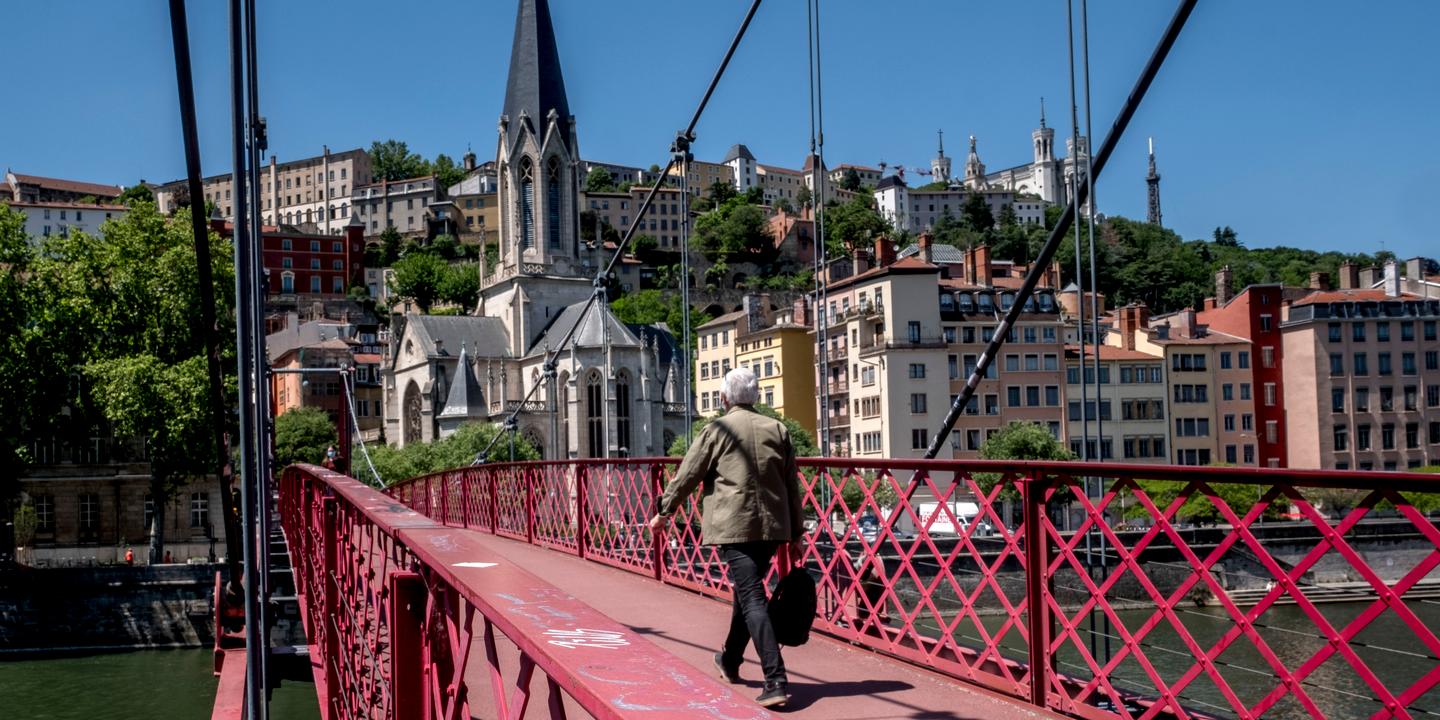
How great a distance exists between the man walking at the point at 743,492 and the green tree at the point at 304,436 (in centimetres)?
6709

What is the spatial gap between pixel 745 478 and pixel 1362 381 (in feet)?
213

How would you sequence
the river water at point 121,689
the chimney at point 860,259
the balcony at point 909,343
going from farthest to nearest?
1. the chimney at point 860,259
2. the balcony at point 909,343
3. the river water at point 121,689

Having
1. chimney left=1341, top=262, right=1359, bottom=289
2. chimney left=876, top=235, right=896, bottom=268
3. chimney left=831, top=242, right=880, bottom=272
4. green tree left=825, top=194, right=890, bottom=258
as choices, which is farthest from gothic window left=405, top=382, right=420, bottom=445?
green tree left=825, top=194, right=890, bottom=258

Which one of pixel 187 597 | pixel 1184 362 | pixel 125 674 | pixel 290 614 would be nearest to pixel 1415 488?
pixel 125 674

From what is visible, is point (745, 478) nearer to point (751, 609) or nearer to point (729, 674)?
point (751, 609)

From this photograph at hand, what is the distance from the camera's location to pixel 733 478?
21.8 feet

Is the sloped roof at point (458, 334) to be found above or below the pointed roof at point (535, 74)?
below

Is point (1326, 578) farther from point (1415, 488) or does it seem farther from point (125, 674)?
point (1415, 488)

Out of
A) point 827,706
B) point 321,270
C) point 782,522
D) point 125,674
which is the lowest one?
point 125,674

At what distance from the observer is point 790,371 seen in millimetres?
70688

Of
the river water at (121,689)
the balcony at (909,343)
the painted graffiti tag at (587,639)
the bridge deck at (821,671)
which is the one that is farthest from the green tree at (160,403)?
the painted graffiti tag at (587,639)

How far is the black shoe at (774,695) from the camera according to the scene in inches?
232

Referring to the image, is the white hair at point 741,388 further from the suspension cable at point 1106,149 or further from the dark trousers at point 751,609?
the suspension cable at point 1106,149

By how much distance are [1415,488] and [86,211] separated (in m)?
142
